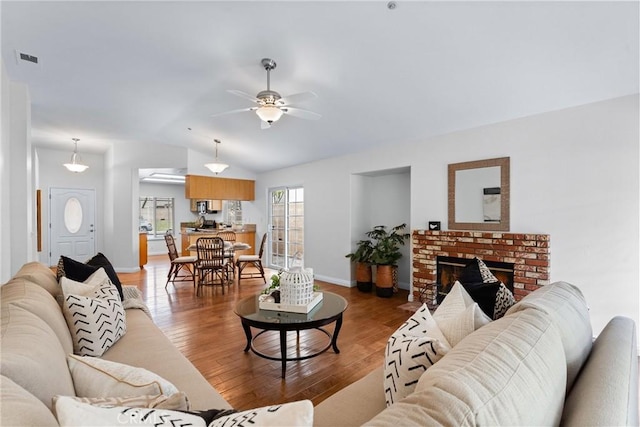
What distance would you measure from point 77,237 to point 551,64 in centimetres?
890

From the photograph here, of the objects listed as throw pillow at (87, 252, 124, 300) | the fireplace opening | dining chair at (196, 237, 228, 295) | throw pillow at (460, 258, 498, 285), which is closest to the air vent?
throw pillow at (87, 252, 124, 300)

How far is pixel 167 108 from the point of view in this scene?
4.50 meters

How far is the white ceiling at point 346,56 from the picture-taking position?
7.36ft

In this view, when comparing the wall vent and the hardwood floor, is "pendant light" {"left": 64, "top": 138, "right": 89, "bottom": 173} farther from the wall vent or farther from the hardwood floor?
the wall vent

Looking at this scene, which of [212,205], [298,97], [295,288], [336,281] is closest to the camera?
[295,288]

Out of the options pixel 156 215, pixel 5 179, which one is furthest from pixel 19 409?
pixel 156 215

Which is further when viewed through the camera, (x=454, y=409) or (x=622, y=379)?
(x=622, y=379)

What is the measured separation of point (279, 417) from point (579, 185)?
12.0 ft

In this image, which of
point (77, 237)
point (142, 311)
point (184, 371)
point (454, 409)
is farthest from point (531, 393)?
point (77, 237)

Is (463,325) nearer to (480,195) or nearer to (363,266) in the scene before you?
(480,195)

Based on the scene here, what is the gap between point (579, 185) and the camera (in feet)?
10.0

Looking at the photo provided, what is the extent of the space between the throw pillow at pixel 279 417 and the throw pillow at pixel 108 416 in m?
0.10

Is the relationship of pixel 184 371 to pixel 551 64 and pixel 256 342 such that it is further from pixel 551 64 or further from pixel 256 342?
→ pixel 551 64

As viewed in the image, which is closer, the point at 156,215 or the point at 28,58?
the point at 28,58
